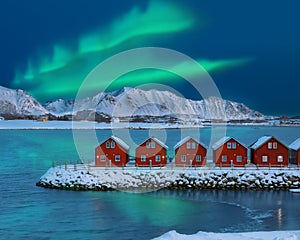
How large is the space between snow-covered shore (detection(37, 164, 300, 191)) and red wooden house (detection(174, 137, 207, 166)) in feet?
9.26

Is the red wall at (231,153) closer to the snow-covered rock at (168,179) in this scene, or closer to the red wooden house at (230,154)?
the red wooden house at (230,154)

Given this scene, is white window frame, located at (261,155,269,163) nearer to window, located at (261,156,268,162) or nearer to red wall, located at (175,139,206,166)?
window, located at (261,156,268,162)

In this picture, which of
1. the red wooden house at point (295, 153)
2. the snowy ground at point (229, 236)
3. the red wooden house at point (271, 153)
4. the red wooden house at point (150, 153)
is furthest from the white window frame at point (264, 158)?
the snowy ground at point (229, 236)

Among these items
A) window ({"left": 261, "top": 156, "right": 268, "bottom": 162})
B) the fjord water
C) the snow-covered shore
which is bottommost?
the fjord water

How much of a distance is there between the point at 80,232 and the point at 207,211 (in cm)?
847

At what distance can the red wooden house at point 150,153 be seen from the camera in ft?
126

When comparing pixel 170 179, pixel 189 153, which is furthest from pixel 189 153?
pixel 170 179

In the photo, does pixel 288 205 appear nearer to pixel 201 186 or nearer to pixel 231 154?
pixel 201 186

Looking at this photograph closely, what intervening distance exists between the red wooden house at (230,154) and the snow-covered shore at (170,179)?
2685mm

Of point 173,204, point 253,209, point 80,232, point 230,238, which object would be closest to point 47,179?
point 173,204

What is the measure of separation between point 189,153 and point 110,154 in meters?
6.81

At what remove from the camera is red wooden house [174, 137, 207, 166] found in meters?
38.8

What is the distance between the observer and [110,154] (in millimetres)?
38656

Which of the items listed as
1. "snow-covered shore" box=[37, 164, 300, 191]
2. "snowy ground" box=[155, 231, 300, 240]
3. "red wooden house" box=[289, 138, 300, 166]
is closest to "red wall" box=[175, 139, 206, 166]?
"snow-covered shore" box=[37, 164, 300, 191]
